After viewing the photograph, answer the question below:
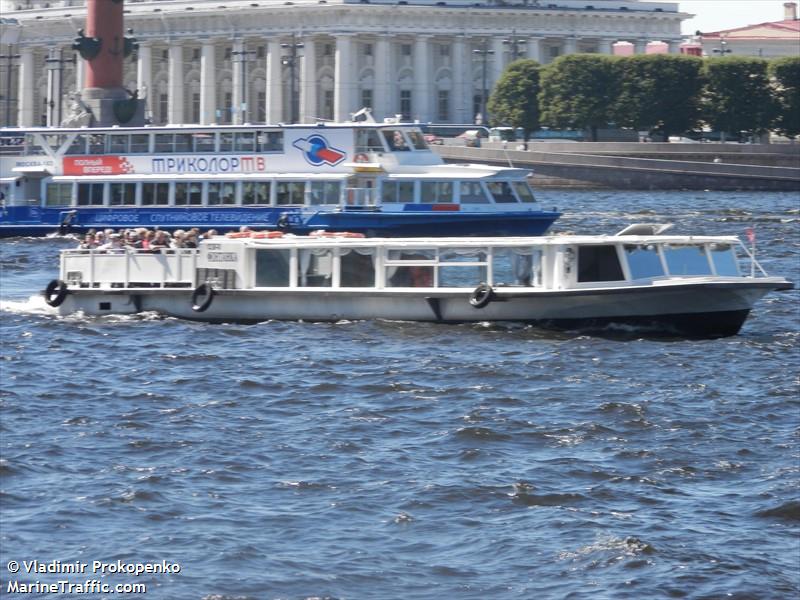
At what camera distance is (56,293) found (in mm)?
27438

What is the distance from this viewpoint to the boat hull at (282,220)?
39750mm

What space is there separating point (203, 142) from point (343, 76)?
7401cm

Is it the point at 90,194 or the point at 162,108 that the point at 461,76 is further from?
the point at 90,194

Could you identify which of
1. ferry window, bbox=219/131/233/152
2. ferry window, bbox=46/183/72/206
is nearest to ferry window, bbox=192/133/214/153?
ferry window, bbox=219/131/233/152

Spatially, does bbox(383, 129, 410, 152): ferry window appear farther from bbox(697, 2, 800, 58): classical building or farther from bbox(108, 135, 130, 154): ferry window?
bbox(697, 2, 800, 58): classical building

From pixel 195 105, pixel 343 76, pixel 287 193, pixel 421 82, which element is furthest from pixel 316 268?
pixel 195 105

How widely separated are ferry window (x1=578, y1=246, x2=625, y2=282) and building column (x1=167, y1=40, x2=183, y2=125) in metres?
99.2

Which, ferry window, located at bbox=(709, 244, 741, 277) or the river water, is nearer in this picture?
the river water

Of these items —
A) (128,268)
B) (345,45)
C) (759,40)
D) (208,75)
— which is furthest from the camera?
(759,40)

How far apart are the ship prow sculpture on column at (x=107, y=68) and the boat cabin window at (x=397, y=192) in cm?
2657

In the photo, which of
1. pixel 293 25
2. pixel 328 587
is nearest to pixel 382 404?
pixel 328 587

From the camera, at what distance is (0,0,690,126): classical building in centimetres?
11631

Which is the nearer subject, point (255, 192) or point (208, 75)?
point (255, 192)
